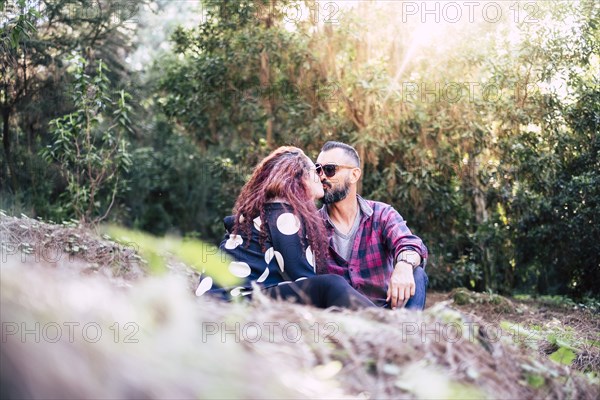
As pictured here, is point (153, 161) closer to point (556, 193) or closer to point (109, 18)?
point (109, 18)

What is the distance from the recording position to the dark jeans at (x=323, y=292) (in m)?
2.36

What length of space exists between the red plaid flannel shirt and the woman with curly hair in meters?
0.67

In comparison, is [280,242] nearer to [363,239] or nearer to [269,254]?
[269,254]

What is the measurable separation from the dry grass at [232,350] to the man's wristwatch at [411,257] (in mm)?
1205

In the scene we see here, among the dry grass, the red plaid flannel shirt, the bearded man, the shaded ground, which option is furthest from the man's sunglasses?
the dry grass

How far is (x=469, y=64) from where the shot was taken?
7523 mm

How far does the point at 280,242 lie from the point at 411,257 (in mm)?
871

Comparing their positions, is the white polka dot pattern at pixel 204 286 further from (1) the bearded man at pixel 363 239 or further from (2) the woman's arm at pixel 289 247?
(1) the bearded man at pixel 363 239

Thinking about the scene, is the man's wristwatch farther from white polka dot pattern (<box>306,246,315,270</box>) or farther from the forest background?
the forest background

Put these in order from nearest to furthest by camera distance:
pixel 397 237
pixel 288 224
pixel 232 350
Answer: pixel 232 350 < pixel 288 224 < pixel 397 237

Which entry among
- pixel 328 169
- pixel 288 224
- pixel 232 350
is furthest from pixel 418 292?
pixel 232 350

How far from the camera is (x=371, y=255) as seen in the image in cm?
362

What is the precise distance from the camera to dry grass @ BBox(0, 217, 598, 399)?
1149mm

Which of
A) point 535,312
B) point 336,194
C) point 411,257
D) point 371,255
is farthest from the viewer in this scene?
point 535,312
